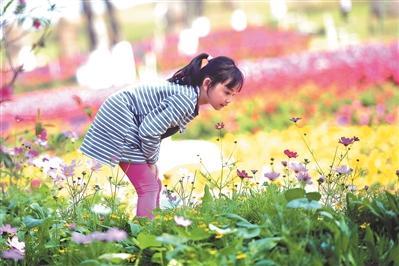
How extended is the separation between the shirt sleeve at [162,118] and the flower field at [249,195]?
207mm

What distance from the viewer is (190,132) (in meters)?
9.55

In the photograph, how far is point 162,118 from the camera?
13.5ft

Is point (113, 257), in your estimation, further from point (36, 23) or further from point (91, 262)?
point (36, 23)

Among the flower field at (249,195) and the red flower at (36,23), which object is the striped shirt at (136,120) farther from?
the red flower at (36,23)

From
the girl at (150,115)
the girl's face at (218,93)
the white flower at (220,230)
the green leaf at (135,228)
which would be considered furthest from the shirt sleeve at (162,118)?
the white flower at (220,230)

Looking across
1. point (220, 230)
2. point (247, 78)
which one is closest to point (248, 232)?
point (220, 230)

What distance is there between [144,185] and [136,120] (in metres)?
0.34

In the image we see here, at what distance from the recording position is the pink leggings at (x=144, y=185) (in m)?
4.30

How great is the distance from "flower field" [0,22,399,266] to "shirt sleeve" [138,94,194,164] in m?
0.21

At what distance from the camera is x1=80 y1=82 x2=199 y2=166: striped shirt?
4.18 m

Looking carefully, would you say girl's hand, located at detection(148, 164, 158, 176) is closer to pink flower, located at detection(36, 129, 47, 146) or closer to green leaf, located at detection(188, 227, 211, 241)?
pink flower, located at detection(36, 129, 47, 146)

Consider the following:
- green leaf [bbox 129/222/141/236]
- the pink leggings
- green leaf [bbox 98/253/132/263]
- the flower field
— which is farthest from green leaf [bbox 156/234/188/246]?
the pink leggings

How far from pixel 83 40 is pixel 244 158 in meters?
38.3

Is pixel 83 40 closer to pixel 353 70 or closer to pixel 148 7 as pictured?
pixel 148 7
